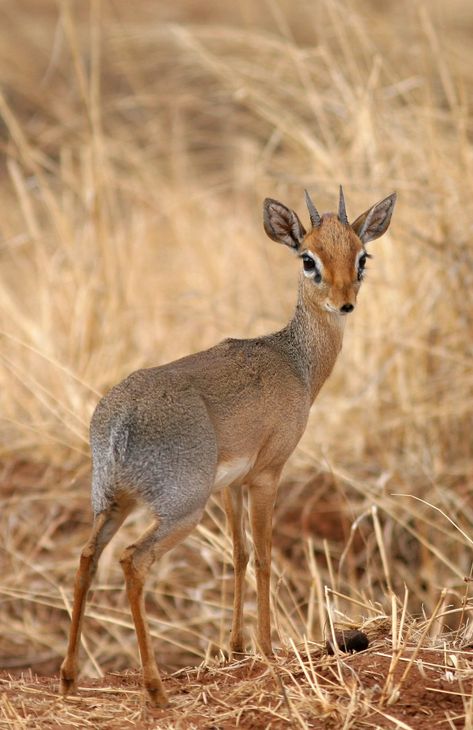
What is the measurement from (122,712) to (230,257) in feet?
20.7

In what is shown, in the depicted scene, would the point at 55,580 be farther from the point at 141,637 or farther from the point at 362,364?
the point at 141,637

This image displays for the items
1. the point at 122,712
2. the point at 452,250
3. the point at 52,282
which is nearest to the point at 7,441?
the point at 52,282

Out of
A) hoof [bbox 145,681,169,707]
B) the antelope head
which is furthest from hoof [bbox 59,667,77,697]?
the antelope head

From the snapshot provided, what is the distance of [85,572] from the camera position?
3699 mm

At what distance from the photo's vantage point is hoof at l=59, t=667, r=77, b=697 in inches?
149

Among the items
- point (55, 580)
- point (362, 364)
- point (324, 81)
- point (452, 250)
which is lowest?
point (55, 580)

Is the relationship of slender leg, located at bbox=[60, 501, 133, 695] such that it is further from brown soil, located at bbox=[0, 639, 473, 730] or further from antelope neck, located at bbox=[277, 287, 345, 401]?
antelope neck, located at bbox=[277, 287, 345, 401]

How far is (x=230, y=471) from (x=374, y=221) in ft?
4.24

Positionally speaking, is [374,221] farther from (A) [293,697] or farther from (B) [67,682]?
(B) [67,682]

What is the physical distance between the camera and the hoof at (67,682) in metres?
3.79

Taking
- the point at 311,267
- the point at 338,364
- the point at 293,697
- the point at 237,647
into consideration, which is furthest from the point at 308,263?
the point at 338,364

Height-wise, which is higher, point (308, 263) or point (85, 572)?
point (308, 263)

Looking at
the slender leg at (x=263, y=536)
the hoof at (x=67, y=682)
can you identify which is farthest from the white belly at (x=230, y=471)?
the hoof at (x=67, y=682)

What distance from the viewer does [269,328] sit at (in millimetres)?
8898
